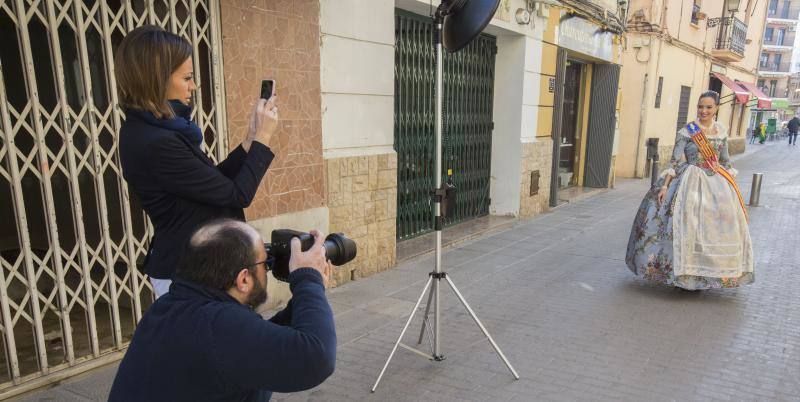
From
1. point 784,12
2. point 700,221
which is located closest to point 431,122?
point 700,221

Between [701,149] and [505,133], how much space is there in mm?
3452

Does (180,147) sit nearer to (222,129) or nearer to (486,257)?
(222,129)

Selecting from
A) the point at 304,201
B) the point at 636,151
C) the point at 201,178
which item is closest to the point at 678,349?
the point at 304,201

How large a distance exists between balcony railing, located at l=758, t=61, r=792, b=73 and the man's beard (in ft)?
216

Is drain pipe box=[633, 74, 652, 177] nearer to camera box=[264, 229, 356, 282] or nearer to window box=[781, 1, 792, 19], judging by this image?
camera box=[264, 229, 356, 282]

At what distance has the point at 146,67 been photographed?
181 cm

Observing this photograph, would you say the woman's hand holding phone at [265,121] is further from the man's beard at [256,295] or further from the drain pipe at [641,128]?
the drain pipe at [641,128]

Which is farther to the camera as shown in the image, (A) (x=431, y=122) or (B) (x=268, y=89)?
(A) (x=431, y=122)

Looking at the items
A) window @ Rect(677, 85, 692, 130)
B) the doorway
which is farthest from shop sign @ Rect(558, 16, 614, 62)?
window @ Rect(677, 85, 692, 130)

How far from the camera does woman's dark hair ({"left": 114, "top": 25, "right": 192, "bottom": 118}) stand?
71.2 inches

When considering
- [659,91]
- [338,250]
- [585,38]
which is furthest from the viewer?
[659,91]

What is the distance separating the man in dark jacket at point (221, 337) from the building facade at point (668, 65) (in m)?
13.4

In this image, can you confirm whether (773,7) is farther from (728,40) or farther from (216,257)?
(216,257)

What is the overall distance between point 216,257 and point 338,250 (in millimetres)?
482
